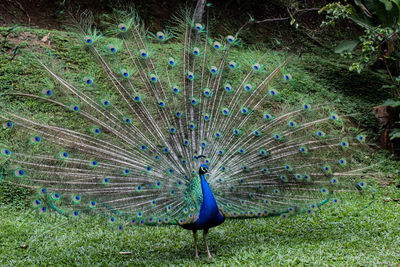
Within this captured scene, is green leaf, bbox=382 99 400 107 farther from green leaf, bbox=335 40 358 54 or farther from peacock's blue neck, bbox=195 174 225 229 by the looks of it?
peacock's blue neck, bbox=195 174 225 229

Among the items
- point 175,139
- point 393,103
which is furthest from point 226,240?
point 393,103

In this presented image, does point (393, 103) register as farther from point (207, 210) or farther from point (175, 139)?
point (207, 210)

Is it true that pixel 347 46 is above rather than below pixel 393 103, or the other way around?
above

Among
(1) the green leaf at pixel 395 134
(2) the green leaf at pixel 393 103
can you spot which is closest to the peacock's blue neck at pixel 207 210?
(1) the green leaf at pixel 395 134

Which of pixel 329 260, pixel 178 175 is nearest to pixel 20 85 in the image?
pixel 178 175

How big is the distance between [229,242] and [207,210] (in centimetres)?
114

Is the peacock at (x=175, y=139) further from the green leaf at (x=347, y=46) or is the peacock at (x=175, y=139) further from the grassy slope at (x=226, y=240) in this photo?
the green leaf at (x=347, y=46)

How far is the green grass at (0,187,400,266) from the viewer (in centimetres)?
493

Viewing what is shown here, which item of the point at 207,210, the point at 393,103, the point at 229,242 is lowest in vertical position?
the point at 229,242

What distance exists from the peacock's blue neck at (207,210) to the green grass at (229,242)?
49 centimetres

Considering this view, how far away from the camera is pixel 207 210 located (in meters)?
4.75

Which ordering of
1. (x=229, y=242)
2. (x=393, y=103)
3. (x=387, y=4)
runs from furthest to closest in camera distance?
(x=387, y=4) < (x=393, y=103) < (x=229, y=242)

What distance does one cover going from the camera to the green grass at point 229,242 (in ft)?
16.2

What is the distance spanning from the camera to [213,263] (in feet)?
16.1
